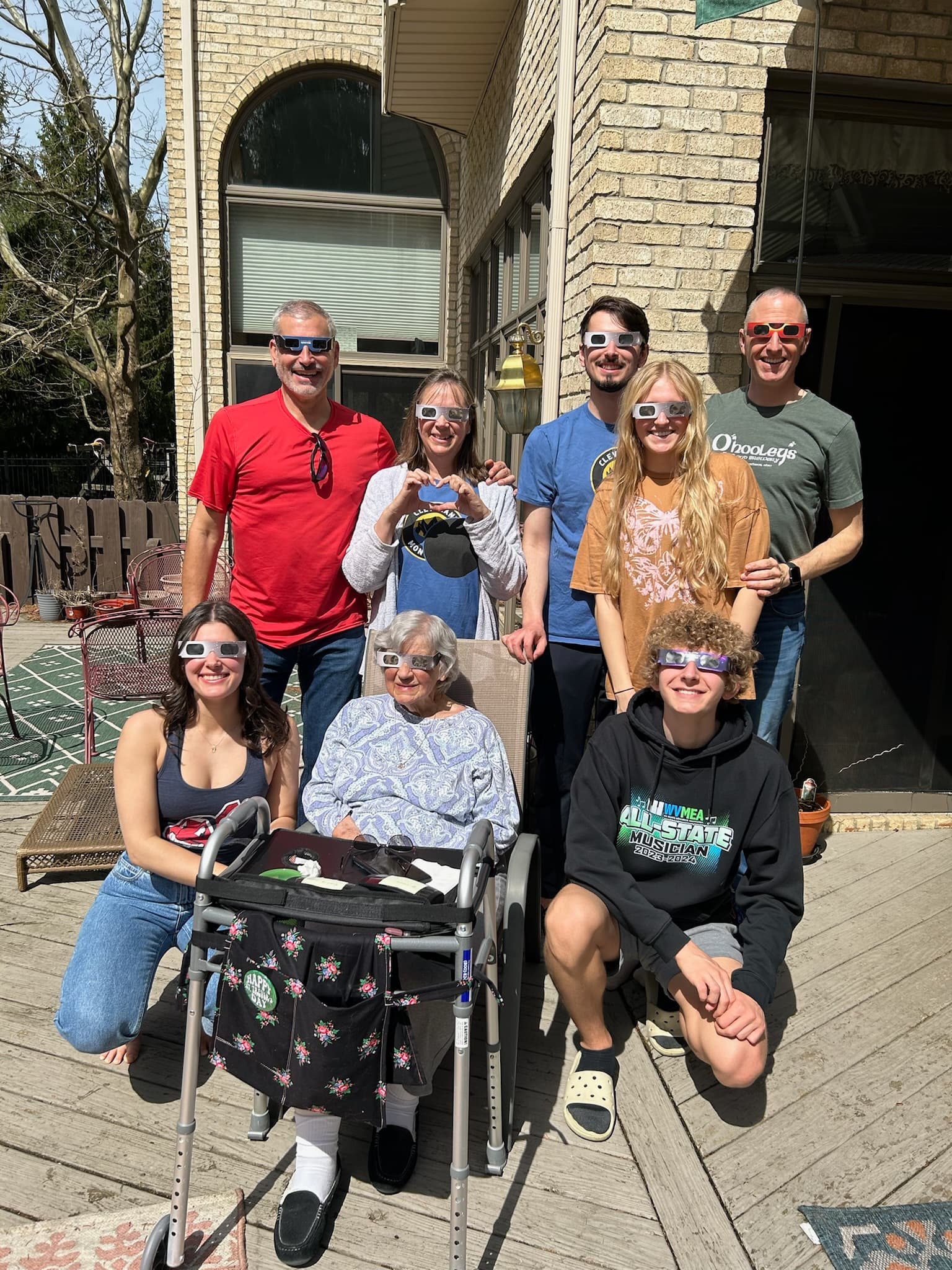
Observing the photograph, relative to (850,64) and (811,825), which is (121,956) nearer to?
(811,825)

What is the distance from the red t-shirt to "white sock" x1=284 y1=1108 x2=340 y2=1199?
4.92 feet

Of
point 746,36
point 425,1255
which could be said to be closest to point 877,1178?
point 425,1255

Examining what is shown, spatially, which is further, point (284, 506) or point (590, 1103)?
point (284, 506)

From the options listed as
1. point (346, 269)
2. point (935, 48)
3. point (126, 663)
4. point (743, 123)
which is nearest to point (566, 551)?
point (743, 123)

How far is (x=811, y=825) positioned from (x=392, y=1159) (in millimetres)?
2342

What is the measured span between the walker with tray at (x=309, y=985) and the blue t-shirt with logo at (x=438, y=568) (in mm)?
1085

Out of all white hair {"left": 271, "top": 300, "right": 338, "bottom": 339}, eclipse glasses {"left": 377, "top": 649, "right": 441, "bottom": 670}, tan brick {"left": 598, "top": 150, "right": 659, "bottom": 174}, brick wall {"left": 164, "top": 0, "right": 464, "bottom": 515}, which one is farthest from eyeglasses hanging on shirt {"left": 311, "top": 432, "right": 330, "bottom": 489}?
brick wall {"left": 164, "top": 0, "right": 464, "bottom": 515}

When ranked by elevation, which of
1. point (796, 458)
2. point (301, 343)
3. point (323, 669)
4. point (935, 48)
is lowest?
point (323, 669)

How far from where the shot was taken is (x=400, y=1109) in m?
2.20

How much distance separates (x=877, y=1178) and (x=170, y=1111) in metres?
1.77

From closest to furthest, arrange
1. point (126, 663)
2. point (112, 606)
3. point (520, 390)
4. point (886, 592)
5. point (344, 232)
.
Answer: point (886, 592)
point (520, 390)
point (126, 663)
point (112, 606)
point (344, 232)

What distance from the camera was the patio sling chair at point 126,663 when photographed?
4297mm

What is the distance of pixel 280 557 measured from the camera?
117 inches

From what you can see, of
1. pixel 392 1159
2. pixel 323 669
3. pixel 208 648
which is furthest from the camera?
pixel 323 669
